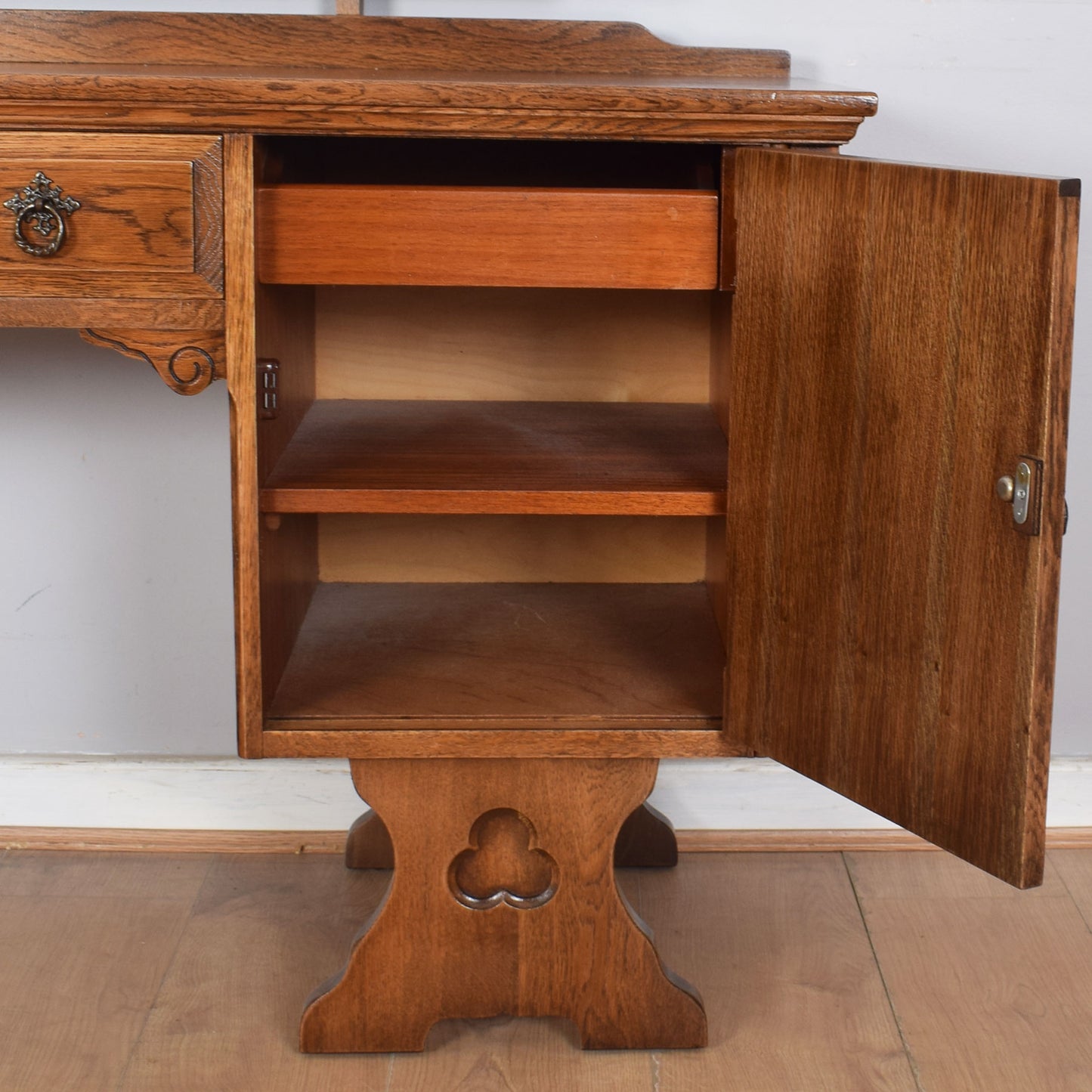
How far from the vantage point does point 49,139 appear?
1214 mm

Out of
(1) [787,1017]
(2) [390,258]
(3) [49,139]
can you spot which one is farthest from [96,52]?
(1) [787,1017]

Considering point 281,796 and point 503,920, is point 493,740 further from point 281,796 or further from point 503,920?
point 281,796

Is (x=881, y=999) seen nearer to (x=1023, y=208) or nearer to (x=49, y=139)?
(x=1023, y=208)

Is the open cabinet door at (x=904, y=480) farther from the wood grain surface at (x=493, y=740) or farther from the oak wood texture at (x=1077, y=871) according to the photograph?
the oak wood texture at (x=1077, y=871)

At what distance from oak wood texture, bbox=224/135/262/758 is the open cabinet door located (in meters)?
0.44

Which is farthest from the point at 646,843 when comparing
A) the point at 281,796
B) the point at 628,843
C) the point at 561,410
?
the point at 561,410

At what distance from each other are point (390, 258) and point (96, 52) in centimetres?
60

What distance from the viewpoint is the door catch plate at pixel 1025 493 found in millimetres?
977

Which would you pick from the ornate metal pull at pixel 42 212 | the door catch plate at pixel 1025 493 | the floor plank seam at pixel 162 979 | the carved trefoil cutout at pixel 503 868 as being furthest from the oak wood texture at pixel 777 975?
the ornate metal pull at pixel 42 212

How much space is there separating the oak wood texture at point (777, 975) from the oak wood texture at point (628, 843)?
3cm

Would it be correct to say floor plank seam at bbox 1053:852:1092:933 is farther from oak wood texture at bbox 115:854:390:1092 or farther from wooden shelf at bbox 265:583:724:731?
oak wood texture at bbox 115:854:390:1092

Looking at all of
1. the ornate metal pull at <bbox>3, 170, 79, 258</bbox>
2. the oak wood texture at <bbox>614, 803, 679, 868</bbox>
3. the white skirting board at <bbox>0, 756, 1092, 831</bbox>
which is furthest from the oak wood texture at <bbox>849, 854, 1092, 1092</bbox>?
the ornate metal pull at <bbox>3, 170, 79, 258</bbox>

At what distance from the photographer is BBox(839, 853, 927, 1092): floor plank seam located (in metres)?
1.50

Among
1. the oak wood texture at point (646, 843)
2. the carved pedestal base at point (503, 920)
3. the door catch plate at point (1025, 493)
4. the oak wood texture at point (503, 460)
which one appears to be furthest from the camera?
the oak wood texture at point (646, 843)
